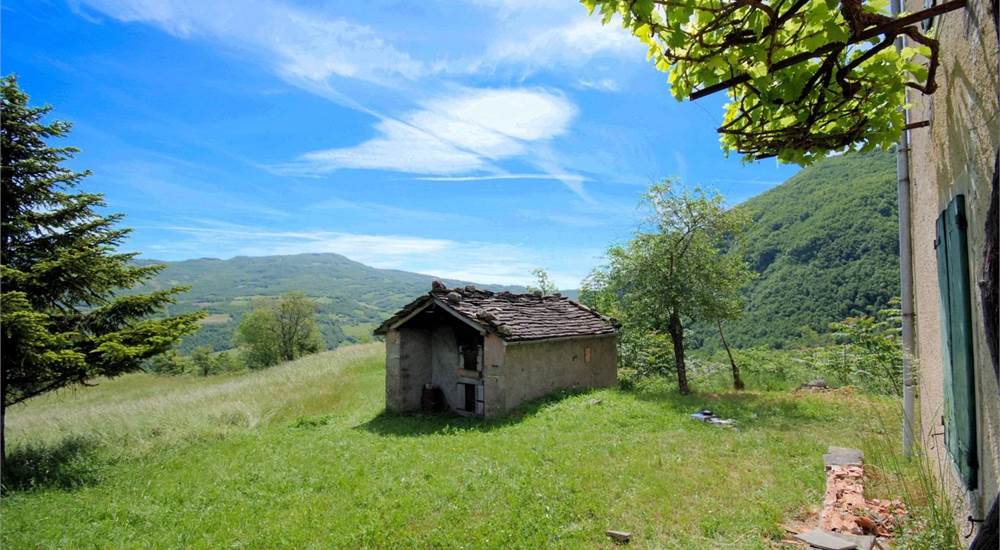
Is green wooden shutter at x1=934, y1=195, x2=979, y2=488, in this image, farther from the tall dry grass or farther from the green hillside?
the green hillside

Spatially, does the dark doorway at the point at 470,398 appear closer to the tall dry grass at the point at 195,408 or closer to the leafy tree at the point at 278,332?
the tall dry grass at the point at 195,408

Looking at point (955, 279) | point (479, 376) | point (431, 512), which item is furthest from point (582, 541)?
point (479, 376)

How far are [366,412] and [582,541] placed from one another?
1186 cm

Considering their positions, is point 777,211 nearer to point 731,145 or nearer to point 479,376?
point 479,376

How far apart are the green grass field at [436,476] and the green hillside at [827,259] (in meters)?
20.4

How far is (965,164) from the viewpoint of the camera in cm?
291

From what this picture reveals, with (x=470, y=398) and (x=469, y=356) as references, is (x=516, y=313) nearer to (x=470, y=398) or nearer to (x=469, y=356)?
(x=469, y=356)

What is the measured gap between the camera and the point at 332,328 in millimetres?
150125

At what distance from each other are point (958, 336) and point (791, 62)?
6.81 feet

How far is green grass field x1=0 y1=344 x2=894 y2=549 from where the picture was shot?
20.9ft

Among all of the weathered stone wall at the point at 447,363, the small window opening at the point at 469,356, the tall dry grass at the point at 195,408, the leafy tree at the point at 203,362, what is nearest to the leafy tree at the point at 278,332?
the leafy tree at the point at 203,362

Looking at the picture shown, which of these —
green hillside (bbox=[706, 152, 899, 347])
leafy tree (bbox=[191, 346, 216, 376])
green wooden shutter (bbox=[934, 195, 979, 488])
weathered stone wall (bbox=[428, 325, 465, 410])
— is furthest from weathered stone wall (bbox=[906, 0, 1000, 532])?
leafy tree (bbox=[191, 346, 216, 376])

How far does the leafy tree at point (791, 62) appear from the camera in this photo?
254cm

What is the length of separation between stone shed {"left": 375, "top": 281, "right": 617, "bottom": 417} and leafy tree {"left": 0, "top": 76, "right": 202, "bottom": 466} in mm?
6150
